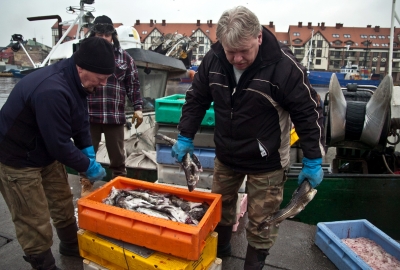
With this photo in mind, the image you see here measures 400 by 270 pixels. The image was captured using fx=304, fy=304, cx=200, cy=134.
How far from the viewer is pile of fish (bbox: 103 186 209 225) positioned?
82.7 inches

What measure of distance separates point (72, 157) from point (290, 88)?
1.54m

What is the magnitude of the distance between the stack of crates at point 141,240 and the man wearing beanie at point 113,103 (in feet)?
4.79

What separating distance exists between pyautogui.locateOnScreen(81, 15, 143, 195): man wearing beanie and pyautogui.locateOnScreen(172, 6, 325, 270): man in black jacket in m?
1.43

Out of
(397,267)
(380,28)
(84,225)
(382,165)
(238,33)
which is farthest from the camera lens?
(380,28)

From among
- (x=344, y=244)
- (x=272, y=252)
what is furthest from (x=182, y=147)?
(x=344, y=244)

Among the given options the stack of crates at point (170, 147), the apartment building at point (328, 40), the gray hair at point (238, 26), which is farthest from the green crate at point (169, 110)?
the apartment building at point (328, 40)

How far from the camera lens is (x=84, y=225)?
2.09 metres

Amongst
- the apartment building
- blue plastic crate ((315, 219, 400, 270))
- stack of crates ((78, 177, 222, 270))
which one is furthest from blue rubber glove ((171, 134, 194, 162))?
the apartment building

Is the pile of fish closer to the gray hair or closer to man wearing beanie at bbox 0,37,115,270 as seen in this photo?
man wearing beanie at bbox 0,37,115,270

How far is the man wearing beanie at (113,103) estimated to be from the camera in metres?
3.50

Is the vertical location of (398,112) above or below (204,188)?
above

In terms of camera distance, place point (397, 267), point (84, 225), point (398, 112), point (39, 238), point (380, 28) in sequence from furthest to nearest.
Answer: point (380, 28) < point (398, 112) < point (397, 267) < point (39, 238) < point (84, 225)

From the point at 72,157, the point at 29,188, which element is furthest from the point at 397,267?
the point at 29,188

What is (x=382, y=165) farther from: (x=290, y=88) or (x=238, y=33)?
(x=238, y=33)
